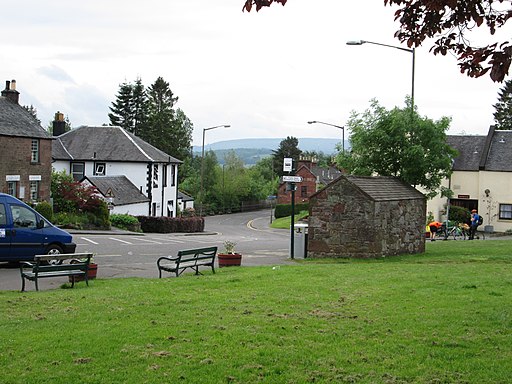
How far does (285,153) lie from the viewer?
13862cm

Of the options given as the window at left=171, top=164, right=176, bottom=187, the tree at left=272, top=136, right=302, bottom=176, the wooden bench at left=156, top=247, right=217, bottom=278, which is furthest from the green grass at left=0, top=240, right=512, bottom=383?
the tree at left=272, top=136, right=302, bottom=176

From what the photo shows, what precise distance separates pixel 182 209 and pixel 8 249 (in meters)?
53.8

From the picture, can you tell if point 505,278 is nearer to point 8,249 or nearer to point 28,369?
point 28,369

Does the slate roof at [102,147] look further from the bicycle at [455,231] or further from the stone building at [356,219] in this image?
the stone building at [356,219]

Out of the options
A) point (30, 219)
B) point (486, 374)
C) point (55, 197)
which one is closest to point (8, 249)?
point (30, 219)

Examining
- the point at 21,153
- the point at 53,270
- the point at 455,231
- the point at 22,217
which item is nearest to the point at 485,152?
the point at 455,231

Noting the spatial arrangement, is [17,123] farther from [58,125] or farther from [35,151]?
[58,125]

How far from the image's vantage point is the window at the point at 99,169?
193ft

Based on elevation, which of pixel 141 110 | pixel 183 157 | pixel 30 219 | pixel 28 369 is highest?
pixel 141 110

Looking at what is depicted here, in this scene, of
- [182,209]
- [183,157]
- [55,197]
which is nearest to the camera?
[55,197]

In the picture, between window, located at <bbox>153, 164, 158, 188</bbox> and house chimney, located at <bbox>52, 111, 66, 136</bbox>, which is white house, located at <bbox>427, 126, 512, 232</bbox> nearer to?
window, located at <bbox>153, 164, 158, 188</bbox>

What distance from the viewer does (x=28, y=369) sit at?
24.9 feet

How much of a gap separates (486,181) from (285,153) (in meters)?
87.8

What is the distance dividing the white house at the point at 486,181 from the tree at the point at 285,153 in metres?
70.9
